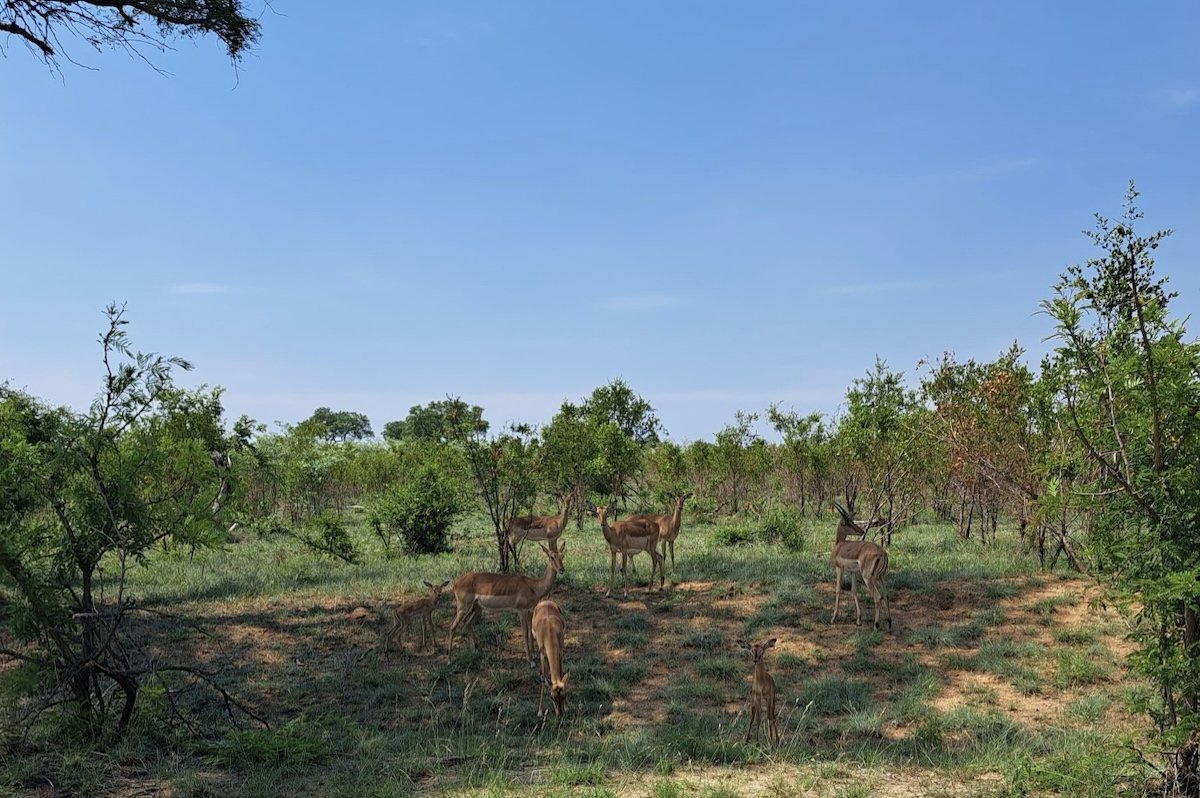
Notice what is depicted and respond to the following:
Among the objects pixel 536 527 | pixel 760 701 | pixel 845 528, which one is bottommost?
pixel 760 701

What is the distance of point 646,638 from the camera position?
36.2 ft

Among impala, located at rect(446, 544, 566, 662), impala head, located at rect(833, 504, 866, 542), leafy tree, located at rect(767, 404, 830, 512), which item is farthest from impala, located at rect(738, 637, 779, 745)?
leafy tree, located at rect(767, 404, 830, 512)

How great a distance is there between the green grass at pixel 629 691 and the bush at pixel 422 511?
284 cm

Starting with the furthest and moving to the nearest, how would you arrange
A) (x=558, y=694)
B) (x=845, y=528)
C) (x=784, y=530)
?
(x=784, y=530) < (x=845, y=528) < (x=558, y=694)

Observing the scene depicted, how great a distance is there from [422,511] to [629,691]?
10.0 m

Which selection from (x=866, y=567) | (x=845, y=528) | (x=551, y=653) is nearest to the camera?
(x=551, y=653)

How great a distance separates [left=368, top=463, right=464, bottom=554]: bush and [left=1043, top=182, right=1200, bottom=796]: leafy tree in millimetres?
14347

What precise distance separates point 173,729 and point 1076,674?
29.8 feet

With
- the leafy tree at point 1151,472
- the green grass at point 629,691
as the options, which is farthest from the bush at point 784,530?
the leafy tree at point 1151,472

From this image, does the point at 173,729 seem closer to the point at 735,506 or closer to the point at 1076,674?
the point at 1076,674

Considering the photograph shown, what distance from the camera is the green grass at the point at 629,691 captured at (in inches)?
249

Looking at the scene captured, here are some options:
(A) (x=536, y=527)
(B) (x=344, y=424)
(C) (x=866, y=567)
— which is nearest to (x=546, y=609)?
(C) (x=866, y=567)

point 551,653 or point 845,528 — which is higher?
point 845,528

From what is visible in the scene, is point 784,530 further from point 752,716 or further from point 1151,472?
point 1151,472
